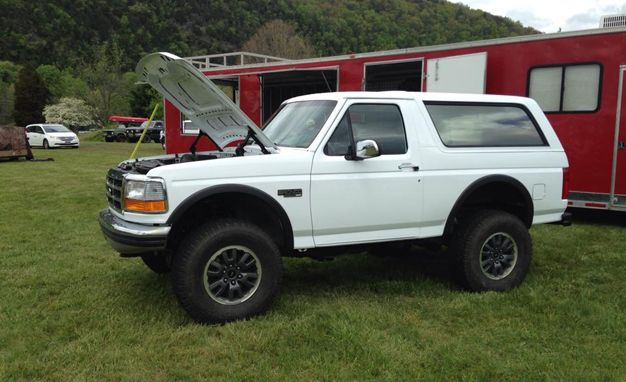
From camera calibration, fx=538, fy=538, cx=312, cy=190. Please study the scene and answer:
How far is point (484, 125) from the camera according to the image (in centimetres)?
514

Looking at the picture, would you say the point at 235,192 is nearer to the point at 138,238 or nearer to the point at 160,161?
the point at 138,238

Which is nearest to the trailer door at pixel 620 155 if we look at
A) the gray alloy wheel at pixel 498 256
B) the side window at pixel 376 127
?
the gray alloy wheel at pixel 498 256

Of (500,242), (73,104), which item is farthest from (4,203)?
(73,104)

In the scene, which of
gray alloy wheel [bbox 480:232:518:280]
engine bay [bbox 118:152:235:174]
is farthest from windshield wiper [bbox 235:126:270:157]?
gray alloy wheel [bbox 480:232:518:280]

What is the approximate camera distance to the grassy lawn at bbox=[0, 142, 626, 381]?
3.44 metres

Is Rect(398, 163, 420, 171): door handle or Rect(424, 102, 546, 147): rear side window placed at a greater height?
Rect(424, 102, 546, 147): rear side window

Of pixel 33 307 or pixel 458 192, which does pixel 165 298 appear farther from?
pixel 458 192

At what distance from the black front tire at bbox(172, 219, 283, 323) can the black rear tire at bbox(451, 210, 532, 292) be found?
1.77 metres

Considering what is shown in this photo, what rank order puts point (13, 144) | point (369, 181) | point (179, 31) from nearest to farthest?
point (369, 181)
point (13, 144)
point (179, 31)

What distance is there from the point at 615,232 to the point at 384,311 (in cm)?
476

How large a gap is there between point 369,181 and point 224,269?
138cm

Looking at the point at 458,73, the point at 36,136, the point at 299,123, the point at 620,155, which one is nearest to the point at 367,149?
the point at 299,123

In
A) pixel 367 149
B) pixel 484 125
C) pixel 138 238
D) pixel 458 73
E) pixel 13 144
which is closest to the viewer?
pixel 138 238

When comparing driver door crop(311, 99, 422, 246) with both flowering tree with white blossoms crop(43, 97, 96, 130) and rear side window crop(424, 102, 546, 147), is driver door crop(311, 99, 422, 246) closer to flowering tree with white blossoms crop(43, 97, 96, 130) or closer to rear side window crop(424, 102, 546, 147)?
rear side window crop(424, 102, 546, 147)
